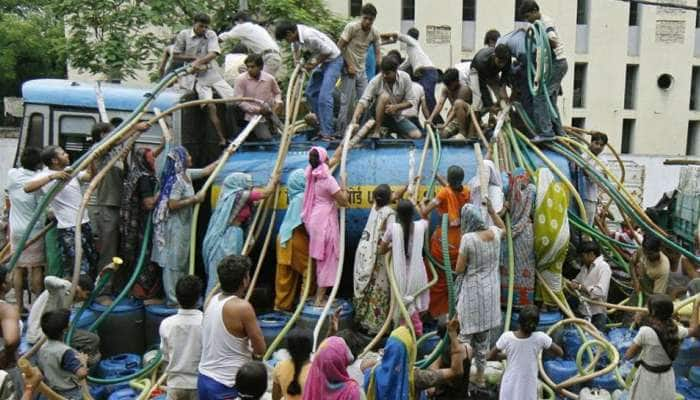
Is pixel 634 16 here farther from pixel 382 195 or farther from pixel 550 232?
pixel 382 195

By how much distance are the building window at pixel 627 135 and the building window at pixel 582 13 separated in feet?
11.3

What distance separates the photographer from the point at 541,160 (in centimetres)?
747

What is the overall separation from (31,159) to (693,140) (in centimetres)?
2226

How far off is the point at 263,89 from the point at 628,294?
4.68 meters

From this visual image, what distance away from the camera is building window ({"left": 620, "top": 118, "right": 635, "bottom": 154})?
902 inches

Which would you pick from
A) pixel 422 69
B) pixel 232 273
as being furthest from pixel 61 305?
pixel 422 69

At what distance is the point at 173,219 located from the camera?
680 centimetres

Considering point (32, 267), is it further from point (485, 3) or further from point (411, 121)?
point (485, 3)

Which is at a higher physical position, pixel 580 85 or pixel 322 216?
pixel 580 85

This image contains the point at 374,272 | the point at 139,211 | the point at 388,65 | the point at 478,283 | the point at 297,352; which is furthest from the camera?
the point at 388,65

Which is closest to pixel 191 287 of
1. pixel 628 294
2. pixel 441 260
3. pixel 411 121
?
pixel 441 260

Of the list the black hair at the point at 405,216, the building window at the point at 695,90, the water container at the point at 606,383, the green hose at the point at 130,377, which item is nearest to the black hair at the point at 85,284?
the green hose at the point at 130,377

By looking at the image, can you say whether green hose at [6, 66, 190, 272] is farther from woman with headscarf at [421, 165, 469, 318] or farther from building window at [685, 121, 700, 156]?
building window at [685, 121, 700, 156]

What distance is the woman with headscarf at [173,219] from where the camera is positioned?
6719 millimetres
